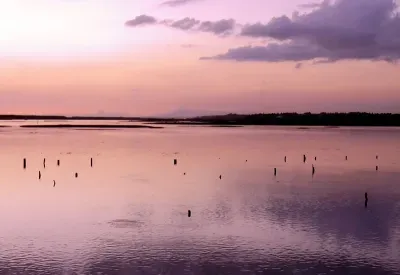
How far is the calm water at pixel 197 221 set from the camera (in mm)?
24000

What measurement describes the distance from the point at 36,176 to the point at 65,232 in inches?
1110

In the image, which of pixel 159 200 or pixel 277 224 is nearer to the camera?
pixel 277 224

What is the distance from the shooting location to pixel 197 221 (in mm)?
33312

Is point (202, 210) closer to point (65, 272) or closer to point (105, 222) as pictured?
point (105, 222)

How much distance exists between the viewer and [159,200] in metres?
41.3

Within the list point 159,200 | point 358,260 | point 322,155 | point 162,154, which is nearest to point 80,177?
point 159,200

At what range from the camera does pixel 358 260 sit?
81.3ft

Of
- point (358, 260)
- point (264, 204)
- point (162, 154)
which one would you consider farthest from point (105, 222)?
point (162, 154)

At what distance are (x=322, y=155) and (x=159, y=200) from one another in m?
54.4

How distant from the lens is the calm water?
78.7 ft

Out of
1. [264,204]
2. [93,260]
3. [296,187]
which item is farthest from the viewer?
[296,187]

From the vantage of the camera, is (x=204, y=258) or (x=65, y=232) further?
(x=65, y=232)

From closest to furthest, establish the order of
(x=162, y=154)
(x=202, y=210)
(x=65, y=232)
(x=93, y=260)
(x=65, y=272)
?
(x=65, y=272)
(x=93, y=260)
(x=65, y=232)
(x=202, y=210)
(x=162, y=154)

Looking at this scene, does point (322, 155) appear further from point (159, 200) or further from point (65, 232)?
point (65, 232)
